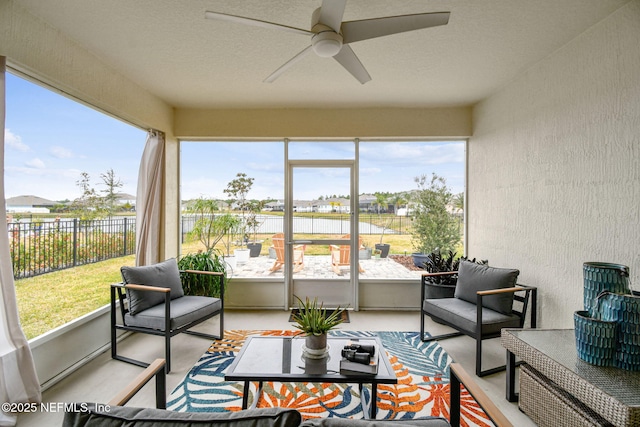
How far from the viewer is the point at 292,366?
1945 mm

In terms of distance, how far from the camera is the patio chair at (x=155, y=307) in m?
2.61

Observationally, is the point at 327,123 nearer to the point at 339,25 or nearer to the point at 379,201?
the point at 379,201

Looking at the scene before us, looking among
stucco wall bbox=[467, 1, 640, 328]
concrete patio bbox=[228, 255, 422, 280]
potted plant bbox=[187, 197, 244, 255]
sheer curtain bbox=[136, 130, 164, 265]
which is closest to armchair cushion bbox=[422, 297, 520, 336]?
stucco wall bbox=[467, 1, 640, 328]

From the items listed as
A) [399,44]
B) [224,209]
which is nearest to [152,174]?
[224,209]

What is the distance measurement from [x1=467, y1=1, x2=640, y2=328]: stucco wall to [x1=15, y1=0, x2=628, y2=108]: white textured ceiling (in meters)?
0.23

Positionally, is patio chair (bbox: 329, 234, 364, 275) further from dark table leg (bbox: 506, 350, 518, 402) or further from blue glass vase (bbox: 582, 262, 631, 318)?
blue glass vase (bbox: 582, 262, 631, 318)

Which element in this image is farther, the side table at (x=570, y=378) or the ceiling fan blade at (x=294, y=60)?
the ceiling fan blade at (x=294, y=60)

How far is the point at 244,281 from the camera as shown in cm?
422

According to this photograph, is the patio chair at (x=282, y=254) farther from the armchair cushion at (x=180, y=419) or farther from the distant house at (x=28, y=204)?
the armchair cushion at (x=180, y=419)

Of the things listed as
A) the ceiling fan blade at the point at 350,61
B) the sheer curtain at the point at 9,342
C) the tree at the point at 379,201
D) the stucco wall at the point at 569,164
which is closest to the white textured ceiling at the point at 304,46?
the stucco wall at the point at 569,164

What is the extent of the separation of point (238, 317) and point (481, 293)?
2.81 meters

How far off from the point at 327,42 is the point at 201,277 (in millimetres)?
2908

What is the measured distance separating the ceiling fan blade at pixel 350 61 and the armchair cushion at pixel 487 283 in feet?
7.02

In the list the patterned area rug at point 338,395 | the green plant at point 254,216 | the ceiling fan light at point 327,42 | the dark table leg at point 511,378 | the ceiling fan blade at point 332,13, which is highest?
the ceiling fan blade at point 332,13
